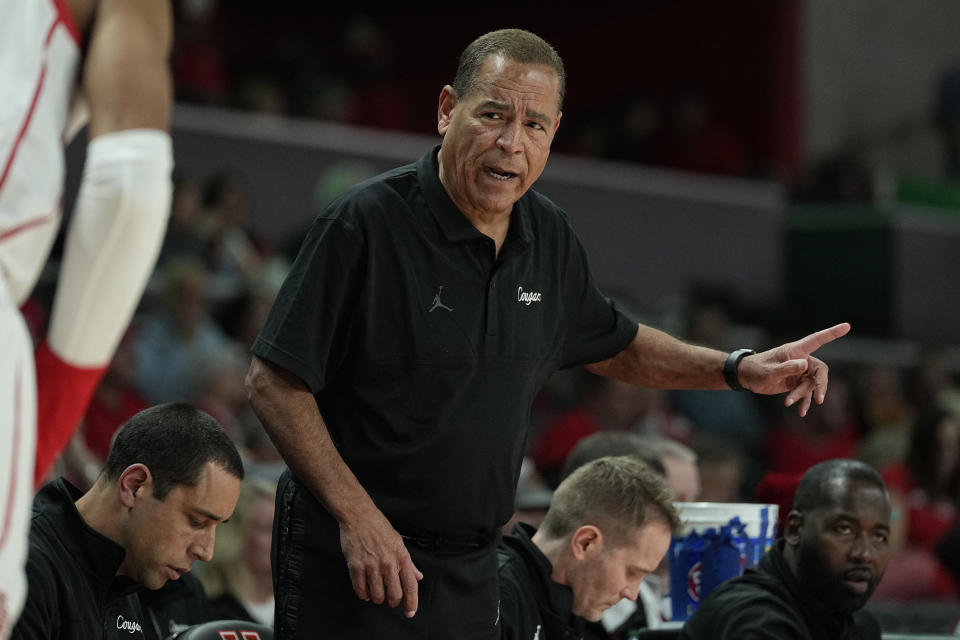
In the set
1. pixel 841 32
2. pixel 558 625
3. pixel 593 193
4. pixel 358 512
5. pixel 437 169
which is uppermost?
pixel 841 32

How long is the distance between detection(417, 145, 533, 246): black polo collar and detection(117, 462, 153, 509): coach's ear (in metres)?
1.03

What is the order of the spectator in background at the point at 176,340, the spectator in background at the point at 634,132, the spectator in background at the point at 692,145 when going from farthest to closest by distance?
the spectator in background at the point at 692,145, the spectator in background at the point at 634,132, the spectator in background at the point at 176,340

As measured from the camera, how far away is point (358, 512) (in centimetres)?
287

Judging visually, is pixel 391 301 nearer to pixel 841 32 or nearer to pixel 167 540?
pixel 167 540

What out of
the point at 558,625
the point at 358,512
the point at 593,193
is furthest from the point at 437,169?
the point at 593,193

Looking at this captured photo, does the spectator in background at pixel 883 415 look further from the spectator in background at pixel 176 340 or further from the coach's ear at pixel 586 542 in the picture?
the coach's ear at pixel 586 542

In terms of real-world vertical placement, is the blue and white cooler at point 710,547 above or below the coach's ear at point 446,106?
below

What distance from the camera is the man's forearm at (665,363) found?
11.5 feet

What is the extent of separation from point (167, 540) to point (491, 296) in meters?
1.08

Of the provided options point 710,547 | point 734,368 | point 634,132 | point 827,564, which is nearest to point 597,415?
point 710,547

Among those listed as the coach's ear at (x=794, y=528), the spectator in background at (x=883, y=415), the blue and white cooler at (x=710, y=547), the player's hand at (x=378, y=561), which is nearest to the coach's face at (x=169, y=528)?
the player's hand at (x=378, y=561)

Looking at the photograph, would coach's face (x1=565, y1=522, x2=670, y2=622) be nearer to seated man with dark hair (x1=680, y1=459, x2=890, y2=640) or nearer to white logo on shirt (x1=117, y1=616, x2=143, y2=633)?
seated man with dark hair (x1=680, y1=459, x2=890, y2=640)

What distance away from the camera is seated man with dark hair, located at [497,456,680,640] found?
395 centimetres

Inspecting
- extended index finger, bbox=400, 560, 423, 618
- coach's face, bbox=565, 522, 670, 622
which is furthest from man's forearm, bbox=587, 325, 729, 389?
extended index finger, bbox=400, 560, 423, 618
